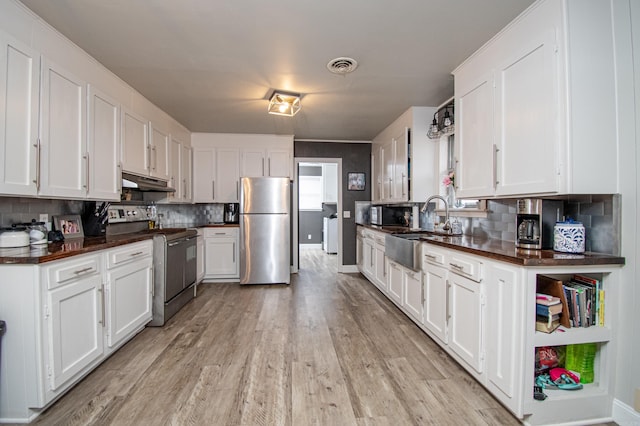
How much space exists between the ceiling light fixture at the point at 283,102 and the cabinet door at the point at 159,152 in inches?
53.6

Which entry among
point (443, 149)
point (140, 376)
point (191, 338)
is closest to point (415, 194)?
point (443, 149)

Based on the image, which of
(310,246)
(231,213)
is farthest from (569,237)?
(310,246)

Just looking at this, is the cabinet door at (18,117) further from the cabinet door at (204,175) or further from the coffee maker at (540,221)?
the coffee maker at (540,221)

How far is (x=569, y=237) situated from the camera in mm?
1669

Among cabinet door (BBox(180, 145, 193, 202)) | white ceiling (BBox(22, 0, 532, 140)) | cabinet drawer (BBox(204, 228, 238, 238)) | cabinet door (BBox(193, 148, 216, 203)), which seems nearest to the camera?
white ceiling (BBox(22, 0, 532, 140))

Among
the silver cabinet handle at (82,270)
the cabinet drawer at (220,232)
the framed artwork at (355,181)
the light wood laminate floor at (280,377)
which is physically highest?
the framed artwork at (355,181)

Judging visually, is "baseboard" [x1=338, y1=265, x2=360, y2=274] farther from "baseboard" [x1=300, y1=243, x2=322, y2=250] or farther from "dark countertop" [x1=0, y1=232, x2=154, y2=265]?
"dark countertop" [x1=0, y1=232, x2=154, y2=265]

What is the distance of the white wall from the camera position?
152 centimetres

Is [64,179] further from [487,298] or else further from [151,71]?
[487,298]

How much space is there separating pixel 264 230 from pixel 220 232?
0.71 m

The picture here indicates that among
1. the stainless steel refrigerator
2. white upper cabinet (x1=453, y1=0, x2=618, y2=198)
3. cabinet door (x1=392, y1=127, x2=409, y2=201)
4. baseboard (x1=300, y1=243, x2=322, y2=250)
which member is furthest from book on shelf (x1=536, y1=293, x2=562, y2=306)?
baseboard (x1=300, y1=243, x2=322, y2=250)

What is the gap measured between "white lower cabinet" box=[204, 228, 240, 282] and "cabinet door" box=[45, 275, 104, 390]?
240 cm

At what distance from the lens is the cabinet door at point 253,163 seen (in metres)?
4.67

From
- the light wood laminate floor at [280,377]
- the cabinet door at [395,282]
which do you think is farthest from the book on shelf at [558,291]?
the cabinet door at [395,282]
